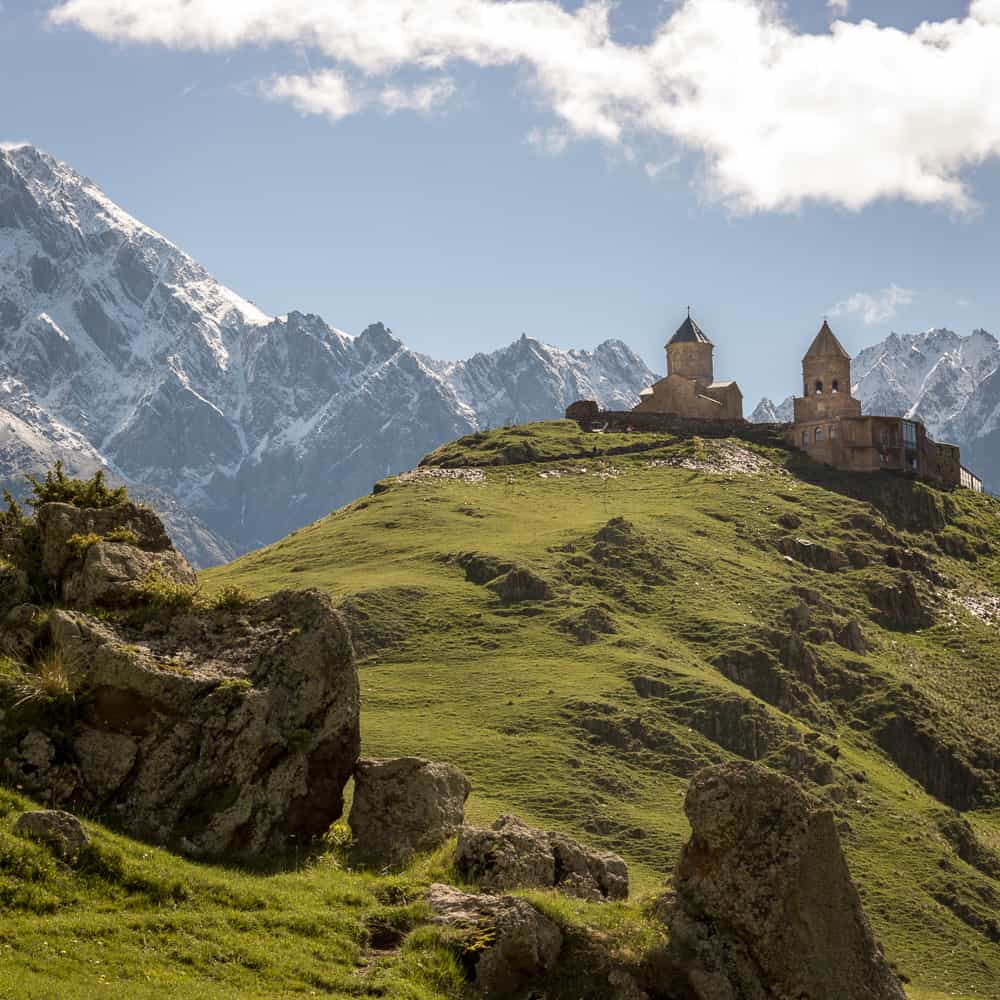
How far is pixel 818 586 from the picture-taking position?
132500mm

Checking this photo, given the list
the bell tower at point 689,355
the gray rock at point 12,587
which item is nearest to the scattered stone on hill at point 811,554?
the bell tower at point 689,355

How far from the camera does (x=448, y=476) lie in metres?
159

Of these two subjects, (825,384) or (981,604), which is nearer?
(981,604)

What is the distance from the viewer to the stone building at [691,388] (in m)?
182

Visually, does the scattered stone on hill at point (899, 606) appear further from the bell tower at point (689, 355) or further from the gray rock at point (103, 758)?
the gray rock at point (103, 758)

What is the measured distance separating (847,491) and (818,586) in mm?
27871

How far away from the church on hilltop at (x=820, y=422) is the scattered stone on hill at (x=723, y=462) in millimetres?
6261

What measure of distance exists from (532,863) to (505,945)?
3.35 m

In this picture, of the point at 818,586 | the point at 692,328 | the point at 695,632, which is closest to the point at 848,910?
the point at 695,632

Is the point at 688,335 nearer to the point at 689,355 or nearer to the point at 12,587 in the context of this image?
the point at 689,355

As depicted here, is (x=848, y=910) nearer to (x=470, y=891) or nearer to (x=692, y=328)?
(x=470, y=891)

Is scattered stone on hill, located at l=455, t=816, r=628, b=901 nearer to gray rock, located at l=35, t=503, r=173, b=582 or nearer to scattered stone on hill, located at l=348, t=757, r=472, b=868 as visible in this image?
scattered stone on hill, located at l=348, t=757, r=472, b=868

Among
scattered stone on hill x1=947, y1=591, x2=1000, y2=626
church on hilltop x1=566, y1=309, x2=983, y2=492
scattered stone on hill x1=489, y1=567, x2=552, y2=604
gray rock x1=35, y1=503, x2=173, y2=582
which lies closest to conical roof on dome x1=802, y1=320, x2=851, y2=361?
church on hilltop x1=566, y1=309, x2=983, y2=492

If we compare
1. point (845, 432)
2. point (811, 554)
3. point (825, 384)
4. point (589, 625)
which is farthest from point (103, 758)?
point (825, 384)
